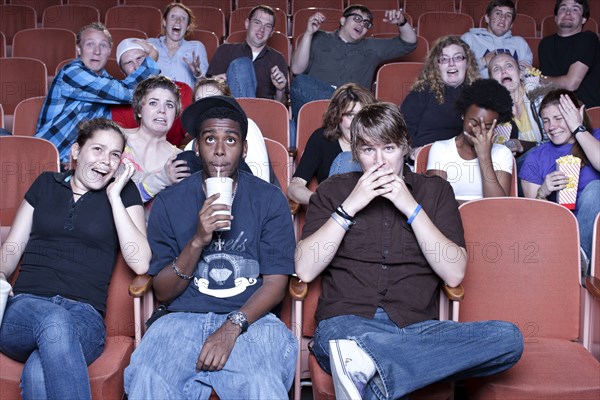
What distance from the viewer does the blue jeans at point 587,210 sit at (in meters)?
2.80

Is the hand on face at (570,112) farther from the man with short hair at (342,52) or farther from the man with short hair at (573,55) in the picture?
the man with short hair at (342,52)

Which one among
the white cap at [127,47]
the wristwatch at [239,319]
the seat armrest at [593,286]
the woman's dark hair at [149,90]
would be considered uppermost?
the white cap at [127,47]

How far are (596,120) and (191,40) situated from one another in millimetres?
2289

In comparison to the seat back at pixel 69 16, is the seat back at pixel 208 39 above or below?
below

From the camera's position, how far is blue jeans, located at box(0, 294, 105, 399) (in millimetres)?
2055

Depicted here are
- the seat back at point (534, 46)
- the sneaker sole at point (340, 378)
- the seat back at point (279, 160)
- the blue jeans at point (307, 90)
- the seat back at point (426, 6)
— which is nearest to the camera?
the sneaker sole at point (340, 378)

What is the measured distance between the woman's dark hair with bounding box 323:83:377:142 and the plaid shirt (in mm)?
944

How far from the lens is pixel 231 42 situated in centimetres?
472

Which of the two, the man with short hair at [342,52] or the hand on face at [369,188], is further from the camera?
the man with short hair at [342,52]

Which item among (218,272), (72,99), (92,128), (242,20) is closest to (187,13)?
(242,20)

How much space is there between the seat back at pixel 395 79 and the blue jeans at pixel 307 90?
0.84 feet

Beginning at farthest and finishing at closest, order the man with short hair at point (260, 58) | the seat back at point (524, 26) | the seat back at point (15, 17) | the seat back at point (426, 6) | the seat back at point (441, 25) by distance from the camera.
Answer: the seat back at point (426, 6) < the seat back at point (15, 17) < the seat back at point (524, 26) < the seat back at point (441, 25) < the man with short hair at point (260, 58)

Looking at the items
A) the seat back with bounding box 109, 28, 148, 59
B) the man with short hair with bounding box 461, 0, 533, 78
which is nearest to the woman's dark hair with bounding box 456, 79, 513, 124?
the man with short hair with bounding box 461, 0, 533, 78

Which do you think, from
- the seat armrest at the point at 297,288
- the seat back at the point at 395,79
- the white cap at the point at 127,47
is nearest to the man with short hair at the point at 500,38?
the seat back at the point at 395,79
